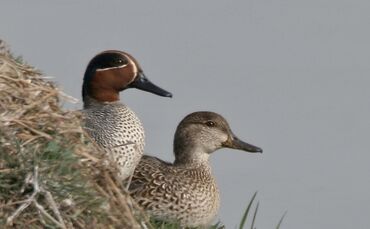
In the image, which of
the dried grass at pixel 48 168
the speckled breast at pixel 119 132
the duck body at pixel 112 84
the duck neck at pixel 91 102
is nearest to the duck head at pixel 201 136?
the duck body at pixel 112 84

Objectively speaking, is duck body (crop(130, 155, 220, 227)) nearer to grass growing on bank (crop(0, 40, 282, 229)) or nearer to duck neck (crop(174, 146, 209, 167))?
duck neck (crop(174, 146, 209, 167))

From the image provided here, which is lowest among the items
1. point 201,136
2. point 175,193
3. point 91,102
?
point 175,193

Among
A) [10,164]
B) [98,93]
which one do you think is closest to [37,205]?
[10,164]

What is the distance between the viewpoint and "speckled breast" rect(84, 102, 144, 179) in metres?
9.20

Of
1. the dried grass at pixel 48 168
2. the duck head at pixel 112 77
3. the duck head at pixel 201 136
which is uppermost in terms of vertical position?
the dried grass at pixel 48 168

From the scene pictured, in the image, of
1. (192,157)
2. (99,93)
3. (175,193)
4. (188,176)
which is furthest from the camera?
(192,157)

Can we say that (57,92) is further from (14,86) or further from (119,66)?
(119,66)

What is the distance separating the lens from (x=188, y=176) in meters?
10.7

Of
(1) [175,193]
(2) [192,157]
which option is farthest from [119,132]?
(2) [192,157]

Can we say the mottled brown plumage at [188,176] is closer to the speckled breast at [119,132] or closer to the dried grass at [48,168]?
the speckled breast at [119,132]

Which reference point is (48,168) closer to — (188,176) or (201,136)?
(188,176)

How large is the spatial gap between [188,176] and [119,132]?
123 cm

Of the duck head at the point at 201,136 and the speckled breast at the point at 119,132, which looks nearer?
the speckled breast at the point at 119,132

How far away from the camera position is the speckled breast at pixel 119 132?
920cm
